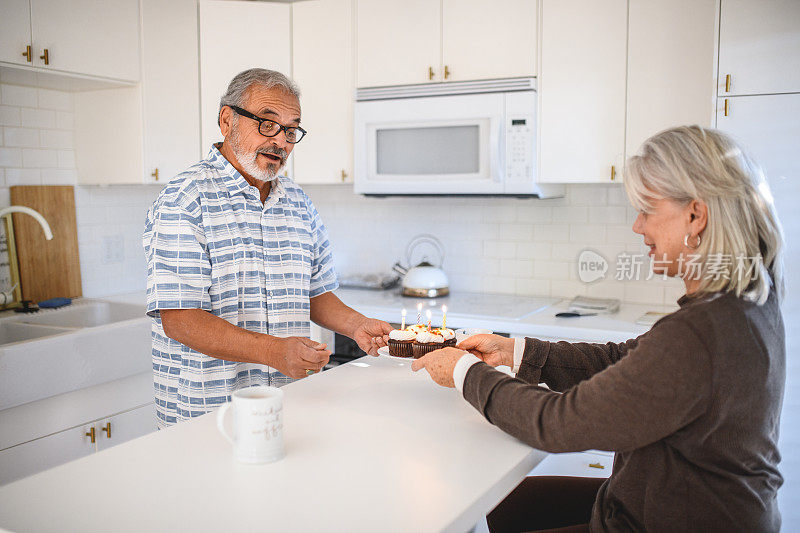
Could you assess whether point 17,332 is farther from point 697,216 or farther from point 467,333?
point 697,216

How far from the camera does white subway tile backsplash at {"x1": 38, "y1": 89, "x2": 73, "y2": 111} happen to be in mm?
3498

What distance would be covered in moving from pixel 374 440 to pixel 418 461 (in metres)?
0.13

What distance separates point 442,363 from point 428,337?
17 cm

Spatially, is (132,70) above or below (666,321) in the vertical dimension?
above

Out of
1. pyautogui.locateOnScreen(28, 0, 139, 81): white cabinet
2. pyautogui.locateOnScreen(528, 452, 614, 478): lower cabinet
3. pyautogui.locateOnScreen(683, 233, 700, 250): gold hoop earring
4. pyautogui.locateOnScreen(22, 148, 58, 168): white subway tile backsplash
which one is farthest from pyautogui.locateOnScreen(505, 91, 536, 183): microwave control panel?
pyautogui.locateOnScreen(22, 148, 58, 168): white subway tile backsplash

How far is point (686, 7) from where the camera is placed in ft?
9.50

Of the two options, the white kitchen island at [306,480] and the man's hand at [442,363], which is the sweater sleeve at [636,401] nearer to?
the white kitchen island at [306,480]

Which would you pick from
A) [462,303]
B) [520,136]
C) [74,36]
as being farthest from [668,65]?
[74,36]

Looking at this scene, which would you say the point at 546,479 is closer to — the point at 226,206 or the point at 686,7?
the point at 226,206

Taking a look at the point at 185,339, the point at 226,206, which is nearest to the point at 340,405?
the point at 185,339

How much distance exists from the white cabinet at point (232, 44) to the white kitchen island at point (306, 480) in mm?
2452

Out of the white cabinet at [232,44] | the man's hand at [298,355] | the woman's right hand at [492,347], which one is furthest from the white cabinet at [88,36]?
the woman's right hand at [492,347]

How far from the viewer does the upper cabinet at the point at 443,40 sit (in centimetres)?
319

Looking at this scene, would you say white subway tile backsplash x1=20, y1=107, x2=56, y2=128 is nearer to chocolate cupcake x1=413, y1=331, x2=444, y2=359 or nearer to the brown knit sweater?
chocolate cupcake x1=413, y1=331, x2=444, y2=359
